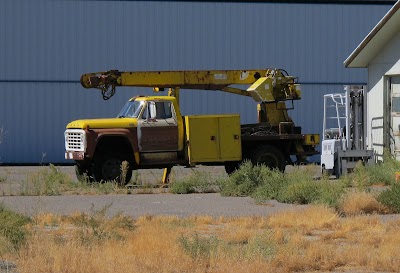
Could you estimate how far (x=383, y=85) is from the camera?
29.7 meters

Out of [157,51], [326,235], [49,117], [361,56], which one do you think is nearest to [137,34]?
[157,51]

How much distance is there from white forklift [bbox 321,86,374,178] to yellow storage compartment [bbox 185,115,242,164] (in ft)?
10.5

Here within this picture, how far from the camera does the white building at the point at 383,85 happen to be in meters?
29.2

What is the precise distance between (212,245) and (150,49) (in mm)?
28153

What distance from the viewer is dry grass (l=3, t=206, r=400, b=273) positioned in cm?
1208

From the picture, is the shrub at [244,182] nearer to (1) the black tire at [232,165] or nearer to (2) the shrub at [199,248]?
(1) the black tire at [232,165]

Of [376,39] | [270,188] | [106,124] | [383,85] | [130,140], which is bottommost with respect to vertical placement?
[270,188]

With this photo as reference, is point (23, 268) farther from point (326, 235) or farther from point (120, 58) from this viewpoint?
point (120, 58)

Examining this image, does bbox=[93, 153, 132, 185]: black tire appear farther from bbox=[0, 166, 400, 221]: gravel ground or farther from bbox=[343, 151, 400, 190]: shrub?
bbox=[343, 151, 400, 190]: shrub

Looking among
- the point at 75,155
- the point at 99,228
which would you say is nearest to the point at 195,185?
the point at 75,155

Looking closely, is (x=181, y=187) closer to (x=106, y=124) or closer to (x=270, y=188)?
(x=270, y=188)

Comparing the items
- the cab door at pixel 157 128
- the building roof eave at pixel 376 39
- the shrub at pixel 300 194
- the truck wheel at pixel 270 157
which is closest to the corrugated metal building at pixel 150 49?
the building roof eave at pixel 376 39

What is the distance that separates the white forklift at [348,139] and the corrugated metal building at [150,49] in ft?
34.6

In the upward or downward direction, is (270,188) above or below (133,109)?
below
